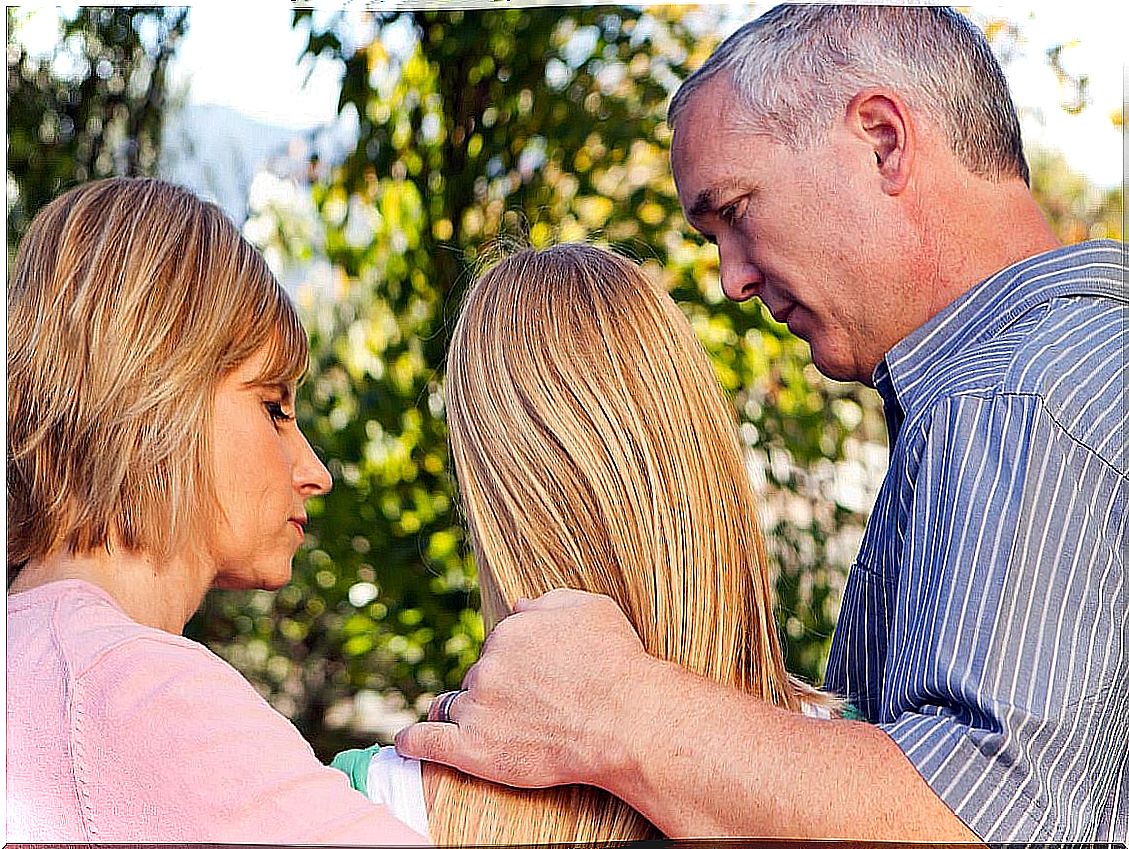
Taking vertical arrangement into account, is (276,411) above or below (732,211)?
below

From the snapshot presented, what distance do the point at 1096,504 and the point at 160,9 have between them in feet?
6.71

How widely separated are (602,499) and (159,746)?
0.88 meters

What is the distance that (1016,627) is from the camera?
6.36 feet

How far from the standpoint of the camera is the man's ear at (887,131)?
2338 mm

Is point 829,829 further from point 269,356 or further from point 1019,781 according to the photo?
point 269,356

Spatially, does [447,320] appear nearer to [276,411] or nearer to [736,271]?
[276,411]

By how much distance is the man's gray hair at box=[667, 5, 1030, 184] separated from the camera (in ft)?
7.72

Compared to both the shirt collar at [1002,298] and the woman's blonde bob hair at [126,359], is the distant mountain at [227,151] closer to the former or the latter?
the woman's blonde bob hair at [126,359]

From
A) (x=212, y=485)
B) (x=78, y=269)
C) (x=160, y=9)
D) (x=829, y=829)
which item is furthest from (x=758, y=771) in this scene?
(x=160, y=9)

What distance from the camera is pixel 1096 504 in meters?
2.01

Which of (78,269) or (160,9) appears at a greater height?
(160,9)

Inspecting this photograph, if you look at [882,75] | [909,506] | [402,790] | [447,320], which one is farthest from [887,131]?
[402,790]

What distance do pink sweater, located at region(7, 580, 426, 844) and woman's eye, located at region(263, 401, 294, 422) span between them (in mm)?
454

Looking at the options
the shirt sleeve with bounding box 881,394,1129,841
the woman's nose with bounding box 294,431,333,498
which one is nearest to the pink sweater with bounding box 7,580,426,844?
the woman's nose with bounding box 294,431,333,498
